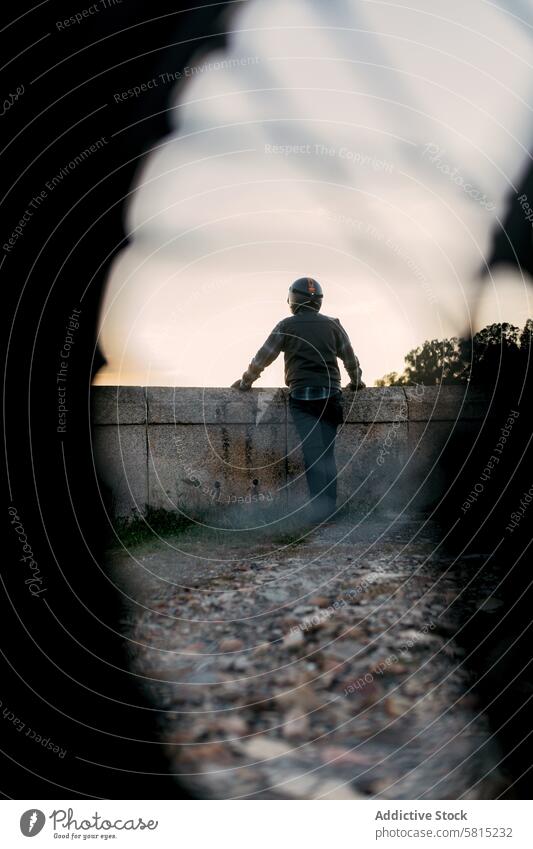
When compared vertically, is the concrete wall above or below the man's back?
below

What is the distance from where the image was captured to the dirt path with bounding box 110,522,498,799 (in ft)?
8.96

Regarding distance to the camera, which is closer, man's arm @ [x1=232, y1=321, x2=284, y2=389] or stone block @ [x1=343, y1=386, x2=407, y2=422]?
man's arm @ [x1=232, y1=321, x2=284, y2=389]

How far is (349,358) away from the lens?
715cm

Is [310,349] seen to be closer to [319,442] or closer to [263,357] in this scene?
[263,357]

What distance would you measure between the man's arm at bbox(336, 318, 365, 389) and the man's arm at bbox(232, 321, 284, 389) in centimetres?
65

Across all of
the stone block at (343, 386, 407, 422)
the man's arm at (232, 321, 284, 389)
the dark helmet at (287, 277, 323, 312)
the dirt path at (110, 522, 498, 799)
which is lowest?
the dirt path at (110, 522, 498, 799)

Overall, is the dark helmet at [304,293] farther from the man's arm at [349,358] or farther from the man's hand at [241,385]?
the man's hand at [241,385]

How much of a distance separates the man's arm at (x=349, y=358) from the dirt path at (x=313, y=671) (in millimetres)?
2095

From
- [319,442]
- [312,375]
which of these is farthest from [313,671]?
[312,375]

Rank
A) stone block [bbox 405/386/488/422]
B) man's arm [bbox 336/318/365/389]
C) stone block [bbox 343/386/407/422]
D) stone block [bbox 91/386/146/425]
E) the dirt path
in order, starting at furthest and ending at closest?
stone block [bbox 405/386/488/422] → stone block [bbox 343/386/407/422] → man's arm [bbox 336/318/365/389] → stone block [bbox 91/386/146/425] → the dirt path

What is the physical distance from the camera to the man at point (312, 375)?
22.6ft

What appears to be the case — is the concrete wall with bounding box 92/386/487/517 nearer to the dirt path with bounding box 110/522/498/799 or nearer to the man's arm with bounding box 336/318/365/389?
the man's arm with bounding box 336/318/365/389

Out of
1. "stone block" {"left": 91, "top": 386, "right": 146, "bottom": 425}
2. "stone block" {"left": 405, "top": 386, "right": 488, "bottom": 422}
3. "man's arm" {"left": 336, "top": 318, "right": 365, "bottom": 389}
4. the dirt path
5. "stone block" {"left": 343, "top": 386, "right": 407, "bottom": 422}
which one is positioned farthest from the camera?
"stone block" {"left": 405, "top": 386, "right": 488, "bottom": 422}

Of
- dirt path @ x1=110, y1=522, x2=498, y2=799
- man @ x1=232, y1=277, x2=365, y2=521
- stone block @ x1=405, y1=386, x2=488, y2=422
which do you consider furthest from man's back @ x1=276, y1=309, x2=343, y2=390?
dirt path @ x1=110, y1=522, x2=498, y2=799
